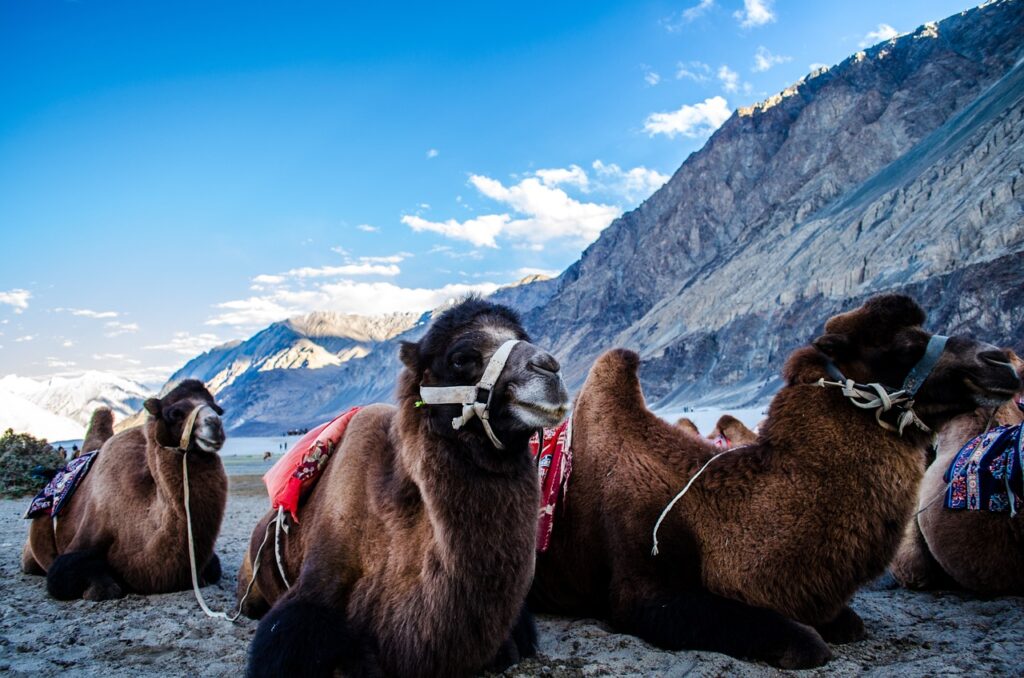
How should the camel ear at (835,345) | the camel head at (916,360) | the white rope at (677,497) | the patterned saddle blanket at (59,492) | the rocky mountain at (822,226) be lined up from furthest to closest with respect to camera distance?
the rocky mountain at (822,226) < the patterned saddle blanket at (59,492) < the camel ear at (835,345) < the white rope at (677,497) < the camel head at (916,360)

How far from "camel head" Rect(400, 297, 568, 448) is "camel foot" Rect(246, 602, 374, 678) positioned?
99 cm

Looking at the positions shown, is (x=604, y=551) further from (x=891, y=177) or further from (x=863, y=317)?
(x=891, y=177)

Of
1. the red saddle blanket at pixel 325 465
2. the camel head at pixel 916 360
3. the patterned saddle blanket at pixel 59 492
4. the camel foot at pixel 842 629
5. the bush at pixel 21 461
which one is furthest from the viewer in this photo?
the bush at pixel 21 461

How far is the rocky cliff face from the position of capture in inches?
1989

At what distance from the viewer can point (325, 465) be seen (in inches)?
175

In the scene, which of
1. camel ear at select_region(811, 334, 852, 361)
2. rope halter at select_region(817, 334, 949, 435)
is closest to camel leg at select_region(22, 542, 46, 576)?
camel ear at select_region(811, 334, 852, 361)

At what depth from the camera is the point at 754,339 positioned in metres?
69.6

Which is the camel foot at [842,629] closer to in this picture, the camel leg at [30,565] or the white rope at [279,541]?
the white rope at [279,541]

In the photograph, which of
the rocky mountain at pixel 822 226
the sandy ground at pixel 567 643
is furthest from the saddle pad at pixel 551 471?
the rocky mountain at pixel 822 226

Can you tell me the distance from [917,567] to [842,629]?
190 cm

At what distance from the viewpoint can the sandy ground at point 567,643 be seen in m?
3.58

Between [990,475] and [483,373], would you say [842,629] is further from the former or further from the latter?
[483,373]

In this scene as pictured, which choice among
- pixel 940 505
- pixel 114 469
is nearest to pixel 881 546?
pixel 940 505

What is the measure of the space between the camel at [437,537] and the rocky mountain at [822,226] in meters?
49.0
